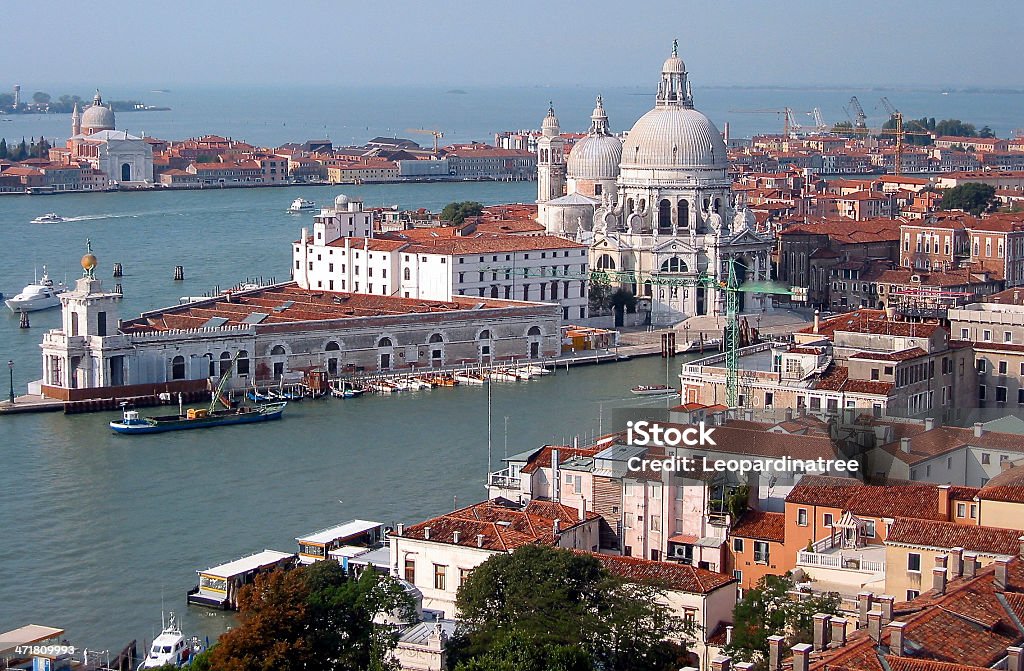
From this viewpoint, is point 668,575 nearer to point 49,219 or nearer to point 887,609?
point 887,609

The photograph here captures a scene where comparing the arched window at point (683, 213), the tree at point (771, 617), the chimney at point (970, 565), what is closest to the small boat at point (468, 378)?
the arched window at point (683, 213)

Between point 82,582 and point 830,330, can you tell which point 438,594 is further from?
point 830,330

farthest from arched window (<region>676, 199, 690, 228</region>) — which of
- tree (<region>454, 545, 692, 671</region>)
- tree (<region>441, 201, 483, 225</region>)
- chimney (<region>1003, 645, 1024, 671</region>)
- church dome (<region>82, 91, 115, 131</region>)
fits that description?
church dome (<region>82, 91, 115, 131</region>)

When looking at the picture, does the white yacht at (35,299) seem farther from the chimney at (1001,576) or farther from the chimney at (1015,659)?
the chimney at (1015,659)

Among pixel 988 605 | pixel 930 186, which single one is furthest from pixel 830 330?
pixel 930 186

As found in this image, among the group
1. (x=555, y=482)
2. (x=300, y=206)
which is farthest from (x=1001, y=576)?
(x=300, y=206)

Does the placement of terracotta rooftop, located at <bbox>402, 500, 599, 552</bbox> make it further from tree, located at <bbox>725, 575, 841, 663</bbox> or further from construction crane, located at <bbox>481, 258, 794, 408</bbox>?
construction crane, located at <bbox>481, 258, 794, 408</bbox>
